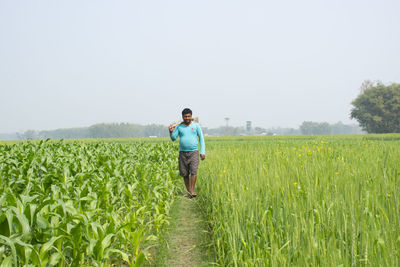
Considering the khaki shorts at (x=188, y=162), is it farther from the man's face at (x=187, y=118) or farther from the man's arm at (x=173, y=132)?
the man's face at (x=187, y=118)

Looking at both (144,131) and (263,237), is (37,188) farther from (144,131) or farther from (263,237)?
(144,131)

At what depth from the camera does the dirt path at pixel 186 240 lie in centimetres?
427

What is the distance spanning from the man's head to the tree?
60836 mm

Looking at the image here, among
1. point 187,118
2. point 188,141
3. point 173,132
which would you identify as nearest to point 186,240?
point 188,141

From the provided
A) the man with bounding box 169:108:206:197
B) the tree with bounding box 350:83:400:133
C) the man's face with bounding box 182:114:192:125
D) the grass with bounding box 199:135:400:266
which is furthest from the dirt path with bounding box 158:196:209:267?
the tree with bounding box 350:83:400:133

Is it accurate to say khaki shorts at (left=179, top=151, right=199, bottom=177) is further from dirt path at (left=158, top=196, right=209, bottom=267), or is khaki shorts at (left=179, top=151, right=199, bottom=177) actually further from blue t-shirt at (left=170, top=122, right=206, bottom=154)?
dirt path at (left=158, top=196, right=209, bottom=267)

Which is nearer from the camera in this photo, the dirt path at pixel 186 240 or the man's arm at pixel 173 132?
the dirt path at pixel 186 240

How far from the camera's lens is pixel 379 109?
59250mm

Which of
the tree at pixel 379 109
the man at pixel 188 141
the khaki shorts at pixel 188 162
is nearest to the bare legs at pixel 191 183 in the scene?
the man at pixel 188 141

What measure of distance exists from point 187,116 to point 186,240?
Answer: 3.26 meters

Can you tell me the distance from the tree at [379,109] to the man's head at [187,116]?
60.8 m

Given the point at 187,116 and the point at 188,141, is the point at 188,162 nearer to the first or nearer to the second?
the point at 188,141

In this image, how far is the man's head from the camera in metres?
7.40

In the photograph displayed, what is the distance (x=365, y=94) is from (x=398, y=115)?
24.5 ft
